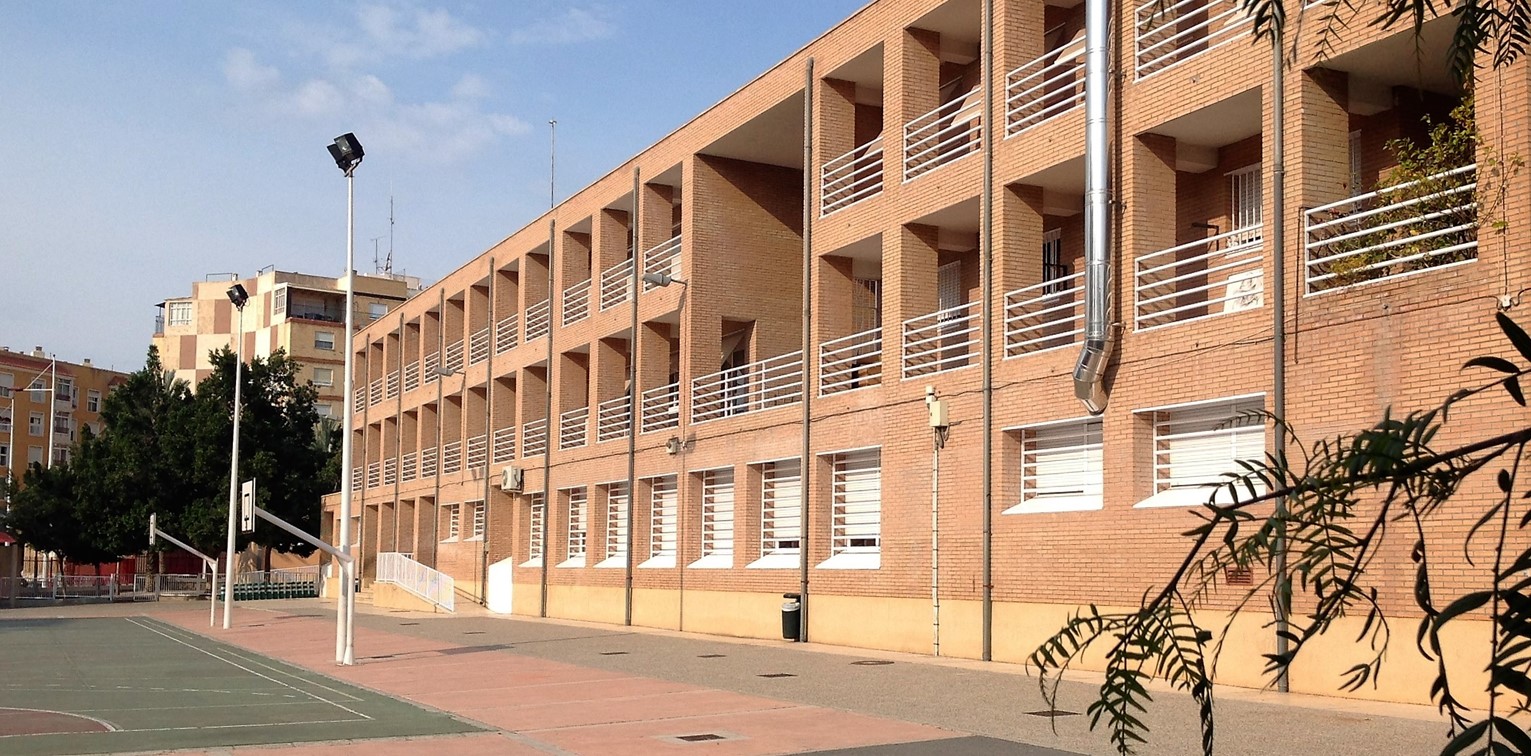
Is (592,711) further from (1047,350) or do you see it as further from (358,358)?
(358,358)

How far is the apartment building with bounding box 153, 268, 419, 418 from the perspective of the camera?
100000 millimetres

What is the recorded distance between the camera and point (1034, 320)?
2328 cm

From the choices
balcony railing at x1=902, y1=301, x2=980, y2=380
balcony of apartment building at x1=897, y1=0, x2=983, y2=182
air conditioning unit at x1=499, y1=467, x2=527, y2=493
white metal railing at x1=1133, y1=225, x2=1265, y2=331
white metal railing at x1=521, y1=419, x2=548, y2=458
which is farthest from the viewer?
white metal railing at x1=521, y1=419, x2=548, y2=458

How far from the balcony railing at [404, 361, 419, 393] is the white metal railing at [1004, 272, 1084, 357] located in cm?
3595

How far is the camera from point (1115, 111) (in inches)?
811

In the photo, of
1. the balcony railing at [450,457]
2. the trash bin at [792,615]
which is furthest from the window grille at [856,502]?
the balcony railing at [450,457]

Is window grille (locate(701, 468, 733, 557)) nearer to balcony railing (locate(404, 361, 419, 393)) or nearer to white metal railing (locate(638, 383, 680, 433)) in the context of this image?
white metal railing (locate(638, 383, 680, 433))

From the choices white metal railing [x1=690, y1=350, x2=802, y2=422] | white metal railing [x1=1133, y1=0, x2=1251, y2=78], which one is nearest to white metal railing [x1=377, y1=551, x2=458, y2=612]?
white metal railing [x1=690, y1=350, x2=802, y2=422]

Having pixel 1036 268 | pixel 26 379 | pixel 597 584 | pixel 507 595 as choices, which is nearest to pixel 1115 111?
pixel 1036 268

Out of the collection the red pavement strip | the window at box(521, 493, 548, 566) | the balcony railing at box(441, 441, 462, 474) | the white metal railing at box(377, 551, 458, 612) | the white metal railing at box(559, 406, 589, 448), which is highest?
the white metal railing at box(559, 406, 589, 448)

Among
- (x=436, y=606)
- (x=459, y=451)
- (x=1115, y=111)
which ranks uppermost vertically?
(x=1115, y=111)

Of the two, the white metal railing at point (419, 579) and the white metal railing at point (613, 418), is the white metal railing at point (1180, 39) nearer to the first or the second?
the white metal railing at point (613, 418)

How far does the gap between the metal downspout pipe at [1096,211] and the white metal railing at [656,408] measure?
52.6 feet

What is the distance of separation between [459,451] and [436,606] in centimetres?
687
